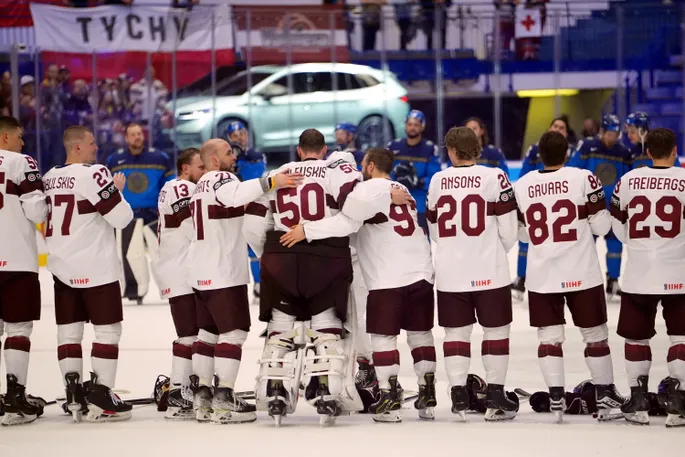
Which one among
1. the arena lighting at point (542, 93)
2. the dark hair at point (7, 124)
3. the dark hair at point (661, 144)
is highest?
the arena lighting at point (542, 93)

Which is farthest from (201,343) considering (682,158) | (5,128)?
(682,158)

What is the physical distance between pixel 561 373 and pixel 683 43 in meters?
10.4

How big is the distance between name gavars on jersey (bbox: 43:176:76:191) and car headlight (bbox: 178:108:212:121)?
882 centimetres

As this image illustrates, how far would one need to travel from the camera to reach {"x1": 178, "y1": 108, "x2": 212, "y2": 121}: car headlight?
48.3 ft

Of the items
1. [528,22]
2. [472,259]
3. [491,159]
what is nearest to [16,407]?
[472,259]

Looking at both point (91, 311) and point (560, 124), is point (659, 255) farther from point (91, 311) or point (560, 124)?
point (560, 124)

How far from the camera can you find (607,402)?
564 centimetres

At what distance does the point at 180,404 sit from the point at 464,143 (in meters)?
1.93

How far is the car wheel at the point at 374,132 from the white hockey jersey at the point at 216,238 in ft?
29.1

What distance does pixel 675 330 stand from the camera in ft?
18.4

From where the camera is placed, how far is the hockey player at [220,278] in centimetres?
573

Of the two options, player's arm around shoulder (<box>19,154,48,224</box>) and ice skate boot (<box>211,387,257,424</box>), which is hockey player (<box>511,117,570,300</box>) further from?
player's arm around shoulder (<box>19,154,48,224</box>)

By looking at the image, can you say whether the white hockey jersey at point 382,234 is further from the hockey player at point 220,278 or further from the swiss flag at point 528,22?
the swiss flag at point 528,22

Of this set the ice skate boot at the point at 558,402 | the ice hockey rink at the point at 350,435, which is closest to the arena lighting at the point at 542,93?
the ice hockey rink at the point at 350,435
